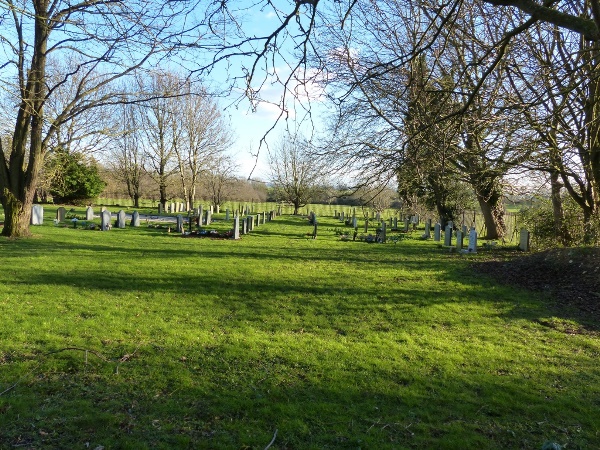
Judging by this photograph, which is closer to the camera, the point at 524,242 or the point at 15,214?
the point at 15,214

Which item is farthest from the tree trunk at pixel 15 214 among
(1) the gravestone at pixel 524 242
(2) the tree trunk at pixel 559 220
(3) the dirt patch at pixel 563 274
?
(1) the gravestone at pixel 524 242

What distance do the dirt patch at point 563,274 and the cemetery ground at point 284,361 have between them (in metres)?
0.34

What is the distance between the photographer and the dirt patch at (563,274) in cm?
850

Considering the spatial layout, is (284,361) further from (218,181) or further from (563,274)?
(218,181)

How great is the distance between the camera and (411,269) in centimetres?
1177

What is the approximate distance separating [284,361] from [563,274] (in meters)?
8.41

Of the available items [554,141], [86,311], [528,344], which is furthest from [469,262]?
[86,311]

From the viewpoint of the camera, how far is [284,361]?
498 cm

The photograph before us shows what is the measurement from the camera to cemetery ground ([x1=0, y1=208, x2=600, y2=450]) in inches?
136

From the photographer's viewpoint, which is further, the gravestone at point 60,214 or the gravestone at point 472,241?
the gravestone at point 60,214

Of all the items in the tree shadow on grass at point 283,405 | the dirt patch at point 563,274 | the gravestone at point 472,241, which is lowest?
the tree shadow on grass at point 283,405

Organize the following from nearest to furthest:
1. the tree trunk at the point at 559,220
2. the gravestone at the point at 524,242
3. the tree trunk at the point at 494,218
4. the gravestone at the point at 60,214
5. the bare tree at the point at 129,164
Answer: the tree trunk at the point at 559,220 → the gravestone at the point at 524,242 → the tree trunk at the point at 494,218 → the gravestone at the point at 60,214 → the bare tree at the point at 129,164

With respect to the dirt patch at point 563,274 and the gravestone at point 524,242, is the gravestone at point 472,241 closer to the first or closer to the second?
the gravestone at point 524,242

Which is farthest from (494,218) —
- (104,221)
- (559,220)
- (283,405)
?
(283,405)
